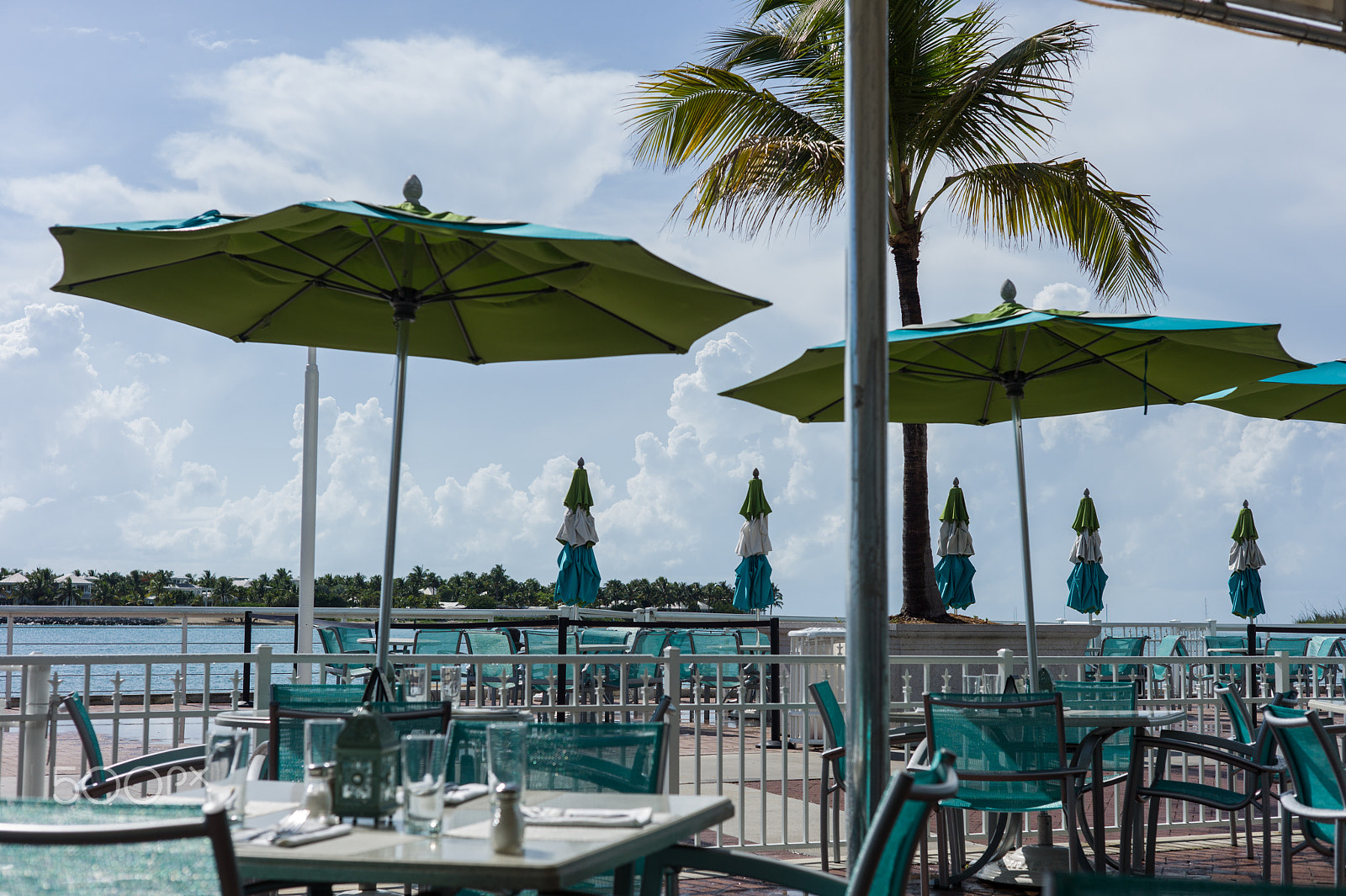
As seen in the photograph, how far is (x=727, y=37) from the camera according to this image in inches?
454

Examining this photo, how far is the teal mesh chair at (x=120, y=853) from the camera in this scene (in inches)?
55.4

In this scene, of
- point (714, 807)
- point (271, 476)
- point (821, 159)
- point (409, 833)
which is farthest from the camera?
point (271, 476)

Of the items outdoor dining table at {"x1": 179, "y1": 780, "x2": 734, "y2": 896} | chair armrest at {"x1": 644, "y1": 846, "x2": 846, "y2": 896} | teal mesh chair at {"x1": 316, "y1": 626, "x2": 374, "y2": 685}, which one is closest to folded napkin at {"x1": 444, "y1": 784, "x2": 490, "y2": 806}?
outdoor dining table at {"x1": 179, "y1": 780, "x2": 734, "y2": 896}

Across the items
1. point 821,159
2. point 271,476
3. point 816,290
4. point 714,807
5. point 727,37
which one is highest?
point 727,37

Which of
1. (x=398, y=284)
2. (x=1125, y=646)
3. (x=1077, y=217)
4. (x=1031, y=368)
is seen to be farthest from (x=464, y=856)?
(x=1125, y=646)

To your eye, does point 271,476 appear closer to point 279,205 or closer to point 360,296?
point 360,296

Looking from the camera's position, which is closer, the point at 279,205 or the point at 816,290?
the point at 279,205

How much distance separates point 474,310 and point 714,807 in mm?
3503

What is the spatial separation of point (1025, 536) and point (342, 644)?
675 centimetres

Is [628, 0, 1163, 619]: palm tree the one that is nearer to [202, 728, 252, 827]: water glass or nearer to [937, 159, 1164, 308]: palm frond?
[937, 159, 1164, 308]: palm frond

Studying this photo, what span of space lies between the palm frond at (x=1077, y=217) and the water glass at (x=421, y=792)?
34.4ft

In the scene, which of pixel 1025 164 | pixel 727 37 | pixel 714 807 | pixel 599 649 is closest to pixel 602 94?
pixel 727 37

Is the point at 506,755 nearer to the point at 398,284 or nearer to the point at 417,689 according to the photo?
the point at 398,284

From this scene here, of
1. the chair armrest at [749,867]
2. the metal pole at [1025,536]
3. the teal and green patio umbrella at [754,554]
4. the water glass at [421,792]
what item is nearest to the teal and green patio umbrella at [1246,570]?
the teal and green patio umbrella at [754,554]
